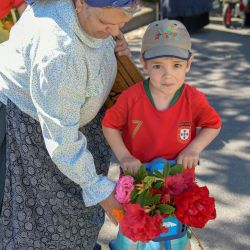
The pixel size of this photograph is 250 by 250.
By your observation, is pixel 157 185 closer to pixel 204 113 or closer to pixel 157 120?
pixel 157 120

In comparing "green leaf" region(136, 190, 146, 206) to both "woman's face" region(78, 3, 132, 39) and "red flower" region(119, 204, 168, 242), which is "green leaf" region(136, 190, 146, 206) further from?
"woman's face" region(78, 3, 132, 39)

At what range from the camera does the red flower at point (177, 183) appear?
211cm

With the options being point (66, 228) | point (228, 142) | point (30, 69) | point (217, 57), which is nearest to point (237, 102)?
point (228, 142)

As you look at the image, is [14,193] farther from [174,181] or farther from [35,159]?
[174,181]

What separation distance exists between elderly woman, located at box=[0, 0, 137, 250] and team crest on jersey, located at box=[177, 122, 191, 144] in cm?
34

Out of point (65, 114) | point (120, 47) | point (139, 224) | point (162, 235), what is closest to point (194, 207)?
point (139, 224)

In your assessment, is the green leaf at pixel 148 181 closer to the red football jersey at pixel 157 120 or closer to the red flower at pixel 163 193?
the red flower at pixel 163 193

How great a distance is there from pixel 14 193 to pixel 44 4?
80 centimetres

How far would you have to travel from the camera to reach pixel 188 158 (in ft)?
7.53

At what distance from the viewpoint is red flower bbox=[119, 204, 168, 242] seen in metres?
2.00

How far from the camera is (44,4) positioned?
2236mm

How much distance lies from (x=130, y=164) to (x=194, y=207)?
332 millimetres

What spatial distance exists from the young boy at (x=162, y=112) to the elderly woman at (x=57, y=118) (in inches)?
5.1

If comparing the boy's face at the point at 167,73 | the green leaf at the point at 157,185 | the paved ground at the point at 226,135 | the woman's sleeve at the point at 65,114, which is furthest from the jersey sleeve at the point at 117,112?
the paved ground at the point at 226,135
